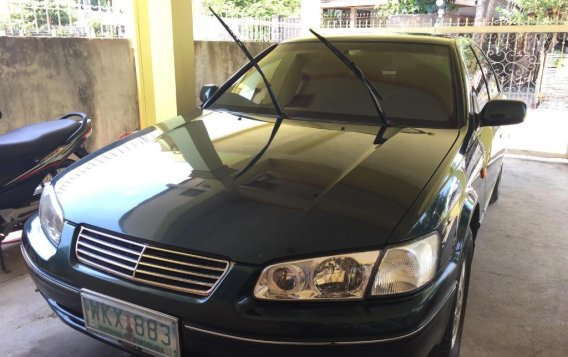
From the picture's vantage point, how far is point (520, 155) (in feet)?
20.5

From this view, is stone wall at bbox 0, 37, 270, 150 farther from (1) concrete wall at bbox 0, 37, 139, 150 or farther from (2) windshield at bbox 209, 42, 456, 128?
(2) windshield at bbox 209, 42, 456, 128

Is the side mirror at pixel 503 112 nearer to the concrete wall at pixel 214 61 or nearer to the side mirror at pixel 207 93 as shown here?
the side mirror at pixel 207 93

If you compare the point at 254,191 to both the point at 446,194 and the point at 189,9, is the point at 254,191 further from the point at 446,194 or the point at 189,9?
the point at 189,9

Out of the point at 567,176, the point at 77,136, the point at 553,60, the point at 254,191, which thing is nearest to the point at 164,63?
the point at 77,136

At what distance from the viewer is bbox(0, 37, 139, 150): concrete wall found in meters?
4.16

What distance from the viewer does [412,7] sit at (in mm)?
18281

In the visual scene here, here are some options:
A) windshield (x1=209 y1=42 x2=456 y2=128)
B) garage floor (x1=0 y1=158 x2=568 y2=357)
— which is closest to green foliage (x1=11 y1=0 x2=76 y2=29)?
garage floor (x1=0 y1=158 x2=568 y2=357)

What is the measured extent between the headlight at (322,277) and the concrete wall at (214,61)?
15.5 feet

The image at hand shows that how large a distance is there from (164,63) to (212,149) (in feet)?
9.22

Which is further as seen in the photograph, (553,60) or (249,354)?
(553,60)

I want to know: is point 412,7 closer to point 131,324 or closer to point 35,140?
point 35,140

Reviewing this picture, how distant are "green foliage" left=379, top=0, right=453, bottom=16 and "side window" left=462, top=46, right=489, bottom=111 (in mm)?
15834

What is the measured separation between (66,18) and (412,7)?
15970 millimetres

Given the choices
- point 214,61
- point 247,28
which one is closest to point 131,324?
point 214,61
